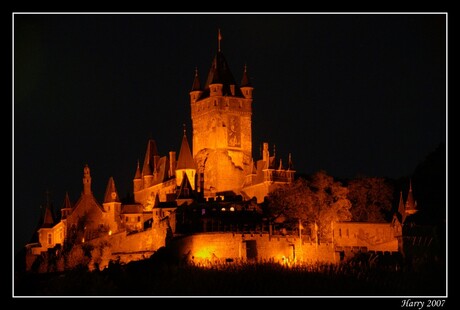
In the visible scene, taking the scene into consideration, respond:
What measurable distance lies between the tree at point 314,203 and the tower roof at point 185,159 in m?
9.34

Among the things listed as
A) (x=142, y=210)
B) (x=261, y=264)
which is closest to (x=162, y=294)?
(x=261, y=264)

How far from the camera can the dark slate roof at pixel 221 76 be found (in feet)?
446

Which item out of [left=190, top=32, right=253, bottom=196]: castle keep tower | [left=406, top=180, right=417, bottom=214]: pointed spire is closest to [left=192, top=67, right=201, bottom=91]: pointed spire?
[left=190, top=32, right=253, bottom=196]: castle keep tower

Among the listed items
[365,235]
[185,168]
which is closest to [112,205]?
[185,168]

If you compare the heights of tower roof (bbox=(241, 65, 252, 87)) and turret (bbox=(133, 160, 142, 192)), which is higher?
tower roof (bbox=(241, 65, 252, 87))

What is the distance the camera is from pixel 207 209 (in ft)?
392

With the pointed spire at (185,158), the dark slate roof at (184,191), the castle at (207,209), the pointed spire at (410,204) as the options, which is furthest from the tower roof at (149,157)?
the pointed spire at (410,204)

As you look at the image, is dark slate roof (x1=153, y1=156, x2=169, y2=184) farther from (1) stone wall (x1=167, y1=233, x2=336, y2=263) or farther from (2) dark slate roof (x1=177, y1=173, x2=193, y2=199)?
(1) stone wall (x1=167, y1=233, x2=336, y2=263)

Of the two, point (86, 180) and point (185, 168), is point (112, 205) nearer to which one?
point (86, 180)

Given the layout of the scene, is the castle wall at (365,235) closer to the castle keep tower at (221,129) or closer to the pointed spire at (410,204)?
the pointed spire at (410,204)

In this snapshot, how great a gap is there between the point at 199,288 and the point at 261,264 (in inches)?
294

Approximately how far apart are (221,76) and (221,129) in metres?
4.83

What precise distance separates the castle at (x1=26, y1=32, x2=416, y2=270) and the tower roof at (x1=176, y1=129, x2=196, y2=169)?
0.24 feet

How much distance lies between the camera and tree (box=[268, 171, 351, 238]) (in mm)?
117562
